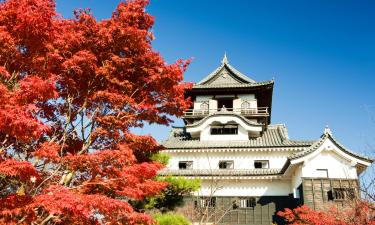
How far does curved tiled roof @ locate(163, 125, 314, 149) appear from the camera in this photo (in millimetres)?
25688

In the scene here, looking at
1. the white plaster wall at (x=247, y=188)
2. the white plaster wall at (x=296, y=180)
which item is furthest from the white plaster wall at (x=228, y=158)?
the white plaster wall at (x=296, y=180)

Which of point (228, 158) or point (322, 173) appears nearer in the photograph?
point (322, 173)

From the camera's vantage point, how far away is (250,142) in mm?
26781

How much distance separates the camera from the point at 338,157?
22.0 m

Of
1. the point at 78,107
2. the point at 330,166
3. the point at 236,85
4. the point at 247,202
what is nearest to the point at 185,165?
the point at 247,202

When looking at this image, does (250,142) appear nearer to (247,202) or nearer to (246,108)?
(246,108)

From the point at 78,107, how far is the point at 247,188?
16630mm

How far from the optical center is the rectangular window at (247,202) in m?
23.9

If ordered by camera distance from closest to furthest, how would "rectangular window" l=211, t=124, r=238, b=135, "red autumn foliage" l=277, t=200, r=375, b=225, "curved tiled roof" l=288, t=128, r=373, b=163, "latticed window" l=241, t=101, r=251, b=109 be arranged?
"red autumn foliage" l=277, t=200, r=375, b=225
"curved tiled roof" l=288, t=128, r=373, b=163
"rectangular window" l=211, t=124, r=238, b=135
"latticed window" l=241, t=101, r=251, b=109

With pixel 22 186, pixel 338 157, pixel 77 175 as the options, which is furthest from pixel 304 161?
pixel 22 186

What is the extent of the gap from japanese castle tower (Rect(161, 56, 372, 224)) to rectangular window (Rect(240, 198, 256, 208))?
0.21ft

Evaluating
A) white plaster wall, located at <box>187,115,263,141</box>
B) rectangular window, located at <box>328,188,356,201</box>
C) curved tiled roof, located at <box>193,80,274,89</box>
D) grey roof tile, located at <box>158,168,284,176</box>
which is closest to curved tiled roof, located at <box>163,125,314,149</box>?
white plaster wall, located at <box>187,115,263,141</box>

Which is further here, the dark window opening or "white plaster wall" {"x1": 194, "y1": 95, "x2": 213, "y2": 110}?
the dark window opening

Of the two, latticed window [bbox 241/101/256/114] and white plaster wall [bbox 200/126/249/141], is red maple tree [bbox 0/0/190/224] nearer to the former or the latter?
white plaster wall [bbox 200/126/249/141]
